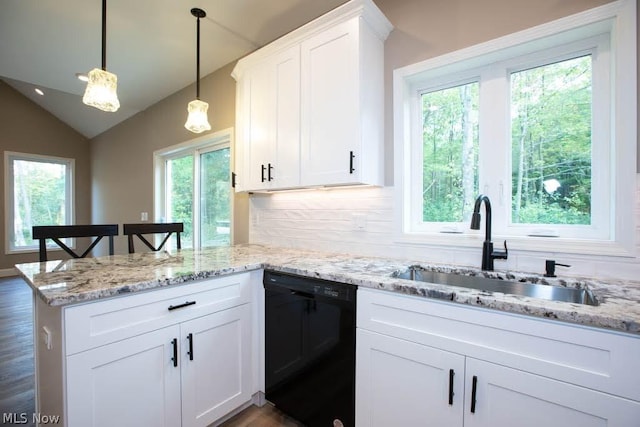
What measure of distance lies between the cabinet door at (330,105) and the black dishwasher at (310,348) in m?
0.68

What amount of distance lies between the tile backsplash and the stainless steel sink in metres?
0.11

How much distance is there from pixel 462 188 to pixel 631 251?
2.51 ft

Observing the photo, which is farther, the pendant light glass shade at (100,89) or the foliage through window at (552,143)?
the pendant light glass shade at (100,89)

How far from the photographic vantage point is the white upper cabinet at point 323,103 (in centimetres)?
169

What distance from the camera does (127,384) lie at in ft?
3.85

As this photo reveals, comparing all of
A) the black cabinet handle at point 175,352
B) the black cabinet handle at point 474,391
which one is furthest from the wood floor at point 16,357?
the black cabinet handle at point 474,391

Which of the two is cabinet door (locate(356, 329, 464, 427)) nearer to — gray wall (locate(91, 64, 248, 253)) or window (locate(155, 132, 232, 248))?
gray wall (locate(91, 64, 248, 253))

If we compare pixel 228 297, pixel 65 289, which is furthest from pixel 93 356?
pixel 228 297

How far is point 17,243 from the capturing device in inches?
208

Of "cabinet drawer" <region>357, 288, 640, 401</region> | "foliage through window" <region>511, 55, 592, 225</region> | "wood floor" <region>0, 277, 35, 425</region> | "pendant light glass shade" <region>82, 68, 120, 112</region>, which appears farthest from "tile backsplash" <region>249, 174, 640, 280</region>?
"wood floor" <region>0, 277, 35, 425</region>

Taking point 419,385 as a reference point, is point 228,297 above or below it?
above

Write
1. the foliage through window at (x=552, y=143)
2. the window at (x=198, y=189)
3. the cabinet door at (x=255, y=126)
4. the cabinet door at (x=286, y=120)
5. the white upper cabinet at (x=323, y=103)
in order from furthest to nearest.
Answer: the window at (x=198, y=189) < the cabinet door at (x=255, y=126) < the cabinet door at (x=286, y=120) < the white upper cabinet at (x=323, y=103) < the foliage through window at (x=552, y=143)

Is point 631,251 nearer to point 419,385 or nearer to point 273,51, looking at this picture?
point 419,385

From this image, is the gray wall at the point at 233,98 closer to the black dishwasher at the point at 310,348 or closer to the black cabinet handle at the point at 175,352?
the black dishwasher at the point at 310,348
